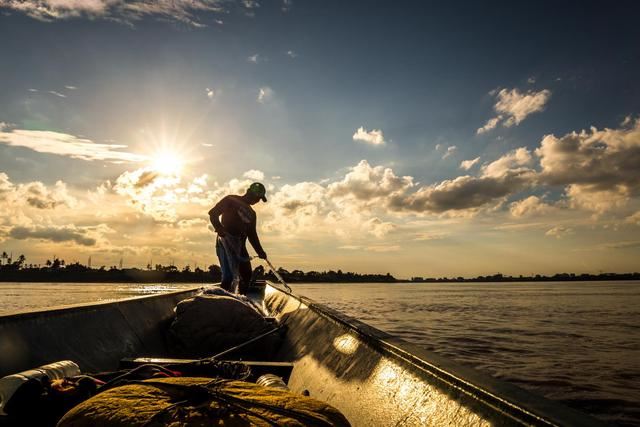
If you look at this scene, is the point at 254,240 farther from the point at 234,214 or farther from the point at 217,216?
the point at 217,216

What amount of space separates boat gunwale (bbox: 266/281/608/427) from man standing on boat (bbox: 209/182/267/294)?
19.9 ft

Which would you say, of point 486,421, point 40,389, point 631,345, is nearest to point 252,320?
point 40,389

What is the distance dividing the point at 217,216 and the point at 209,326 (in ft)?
12.7

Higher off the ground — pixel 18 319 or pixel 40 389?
pixel 18 319

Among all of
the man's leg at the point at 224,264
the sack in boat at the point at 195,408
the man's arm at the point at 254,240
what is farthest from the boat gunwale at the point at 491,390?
the man's arm at the point at 254,240

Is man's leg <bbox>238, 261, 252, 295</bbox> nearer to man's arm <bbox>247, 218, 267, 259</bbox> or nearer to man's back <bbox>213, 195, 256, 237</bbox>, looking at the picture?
man's arm <bbox>247, 218, 267, 259</bbox>

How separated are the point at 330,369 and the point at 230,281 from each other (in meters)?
5.87

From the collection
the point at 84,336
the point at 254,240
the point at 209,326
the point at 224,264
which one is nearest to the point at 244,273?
the point at 224,264

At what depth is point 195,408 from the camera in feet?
4.75

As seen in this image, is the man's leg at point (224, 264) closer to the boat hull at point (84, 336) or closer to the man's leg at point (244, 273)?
the man's leg at point (244, 273)

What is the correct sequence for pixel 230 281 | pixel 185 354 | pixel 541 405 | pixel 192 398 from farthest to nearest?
1. pixel 230 281
2. pixel 185 354
3. pixel 192 398
4. pixel 541 405

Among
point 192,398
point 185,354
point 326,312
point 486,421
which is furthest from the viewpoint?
point 185,354

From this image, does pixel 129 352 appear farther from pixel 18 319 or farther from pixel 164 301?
pixel 164 301

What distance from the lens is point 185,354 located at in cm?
452
